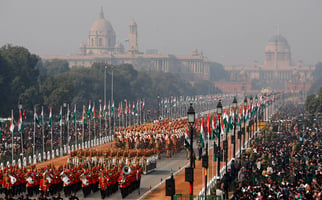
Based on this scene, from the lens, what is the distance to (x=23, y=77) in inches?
4503

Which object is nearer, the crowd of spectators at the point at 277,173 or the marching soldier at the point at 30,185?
the crowd of spectators at the point at 277,173

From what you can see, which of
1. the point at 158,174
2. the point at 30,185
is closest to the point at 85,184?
the point at 30,185

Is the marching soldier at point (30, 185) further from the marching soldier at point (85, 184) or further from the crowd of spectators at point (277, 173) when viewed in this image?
the crowd of spectators at point (277, 173)

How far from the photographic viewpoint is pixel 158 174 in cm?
5041

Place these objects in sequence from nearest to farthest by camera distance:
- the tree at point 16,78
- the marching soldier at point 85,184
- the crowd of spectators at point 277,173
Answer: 1. the crowd of spectators at point 277,173
2. the marching soldier at point 85,184
3. the tree at point 16,78

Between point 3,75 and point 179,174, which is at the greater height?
point 3,75

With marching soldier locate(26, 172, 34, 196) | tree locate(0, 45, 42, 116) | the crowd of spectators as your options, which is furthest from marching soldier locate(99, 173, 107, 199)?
tree locate(0, 45, 42, 116)

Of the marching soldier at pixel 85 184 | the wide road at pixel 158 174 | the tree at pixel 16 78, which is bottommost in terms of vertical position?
the wide road at pixel 158 174

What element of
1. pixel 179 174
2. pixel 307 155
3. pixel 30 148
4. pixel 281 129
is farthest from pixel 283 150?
pixel 281 129

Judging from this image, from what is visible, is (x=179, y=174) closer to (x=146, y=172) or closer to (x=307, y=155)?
(x=146, y=172)

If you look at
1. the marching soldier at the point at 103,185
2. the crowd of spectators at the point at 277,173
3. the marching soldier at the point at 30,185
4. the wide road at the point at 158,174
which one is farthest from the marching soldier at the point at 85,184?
the crowd of spectators at the point at 277,173

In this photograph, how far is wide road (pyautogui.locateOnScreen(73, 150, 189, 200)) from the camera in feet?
133

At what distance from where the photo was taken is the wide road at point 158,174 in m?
40.4

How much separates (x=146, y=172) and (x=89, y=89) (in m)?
102
